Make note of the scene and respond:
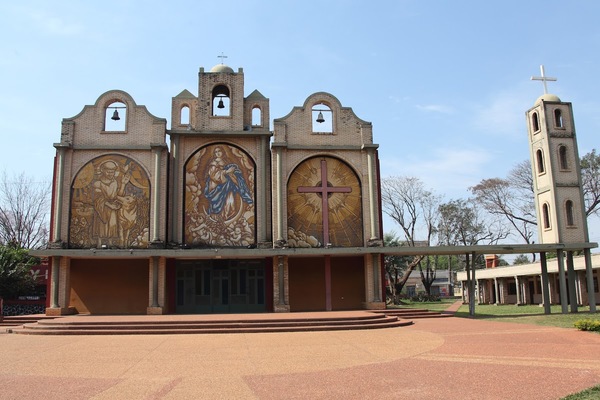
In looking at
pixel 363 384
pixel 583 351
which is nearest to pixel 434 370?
pixel 363 384

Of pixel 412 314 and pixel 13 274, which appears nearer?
pixel 412 314

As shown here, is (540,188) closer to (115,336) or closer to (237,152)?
(237,152)

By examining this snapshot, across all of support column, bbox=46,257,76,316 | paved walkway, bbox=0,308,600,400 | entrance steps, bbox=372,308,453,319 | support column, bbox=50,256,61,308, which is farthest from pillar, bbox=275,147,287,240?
support column, bbox=50,256,61,308

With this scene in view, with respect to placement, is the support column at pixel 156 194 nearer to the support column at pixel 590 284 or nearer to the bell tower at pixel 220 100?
the bell tower at pixel 220 100

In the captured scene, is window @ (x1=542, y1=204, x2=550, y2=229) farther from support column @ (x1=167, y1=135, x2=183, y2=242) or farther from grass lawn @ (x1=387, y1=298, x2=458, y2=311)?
support column @ (x1=167, y1=135, x2=183, y2=242)

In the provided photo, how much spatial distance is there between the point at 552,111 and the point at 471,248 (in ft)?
27.6

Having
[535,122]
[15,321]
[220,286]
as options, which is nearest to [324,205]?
[220,286]

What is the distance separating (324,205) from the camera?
2608 centimetres

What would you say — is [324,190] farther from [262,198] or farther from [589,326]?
[589,326]

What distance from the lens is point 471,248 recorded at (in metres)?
24.7

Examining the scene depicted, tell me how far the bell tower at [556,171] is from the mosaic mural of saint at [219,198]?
47.0ft

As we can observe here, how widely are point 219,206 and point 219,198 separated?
0.39 metres

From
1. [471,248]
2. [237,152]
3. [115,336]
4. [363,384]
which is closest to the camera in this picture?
[363,384]

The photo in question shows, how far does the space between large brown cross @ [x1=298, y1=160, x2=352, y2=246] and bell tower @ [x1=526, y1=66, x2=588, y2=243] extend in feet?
31.6
